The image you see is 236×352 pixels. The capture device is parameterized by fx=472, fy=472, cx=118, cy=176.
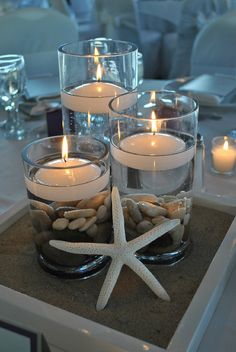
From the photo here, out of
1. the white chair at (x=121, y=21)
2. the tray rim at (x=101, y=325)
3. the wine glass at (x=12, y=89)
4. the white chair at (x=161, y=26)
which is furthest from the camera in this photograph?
the white chair at (x=161, y=26)

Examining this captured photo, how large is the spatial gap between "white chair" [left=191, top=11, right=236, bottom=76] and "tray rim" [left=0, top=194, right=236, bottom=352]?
123cm

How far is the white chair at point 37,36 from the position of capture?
5.54 feet

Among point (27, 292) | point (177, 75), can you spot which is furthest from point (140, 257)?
point (177, 75)

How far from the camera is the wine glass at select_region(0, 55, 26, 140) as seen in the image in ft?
Result: 3.43

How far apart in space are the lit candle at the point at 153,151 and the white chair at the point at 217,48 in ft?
3.62

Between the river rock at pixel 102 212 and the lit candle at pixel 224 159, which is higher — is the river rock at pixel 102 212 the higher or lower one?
the higher one

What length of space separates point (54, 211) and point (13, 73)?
604mm

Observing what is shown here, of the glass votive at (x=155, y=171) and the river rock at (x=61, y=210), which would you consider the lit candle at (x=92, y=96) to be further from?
the river rock at (x=61, y=210)

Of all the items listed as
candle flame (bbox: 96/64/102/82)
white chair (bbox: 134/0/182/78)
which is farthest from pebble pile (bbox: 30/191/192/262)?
white chair (bbox: 134/0/182/78)

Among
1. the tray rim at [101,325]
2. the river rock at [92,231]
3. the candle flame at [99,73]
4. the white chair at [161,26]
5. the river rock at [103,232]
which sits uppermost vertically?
the candle flame at [99,73]

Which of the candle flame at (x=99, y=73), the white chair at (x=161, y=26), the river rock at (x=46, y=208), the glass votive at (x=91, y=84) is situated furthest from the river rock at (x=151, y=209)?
the white chair at (x=161, y=26)

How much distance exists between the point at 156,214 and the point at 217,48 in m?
1.26

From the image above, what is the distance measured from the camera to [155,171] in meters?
0.56

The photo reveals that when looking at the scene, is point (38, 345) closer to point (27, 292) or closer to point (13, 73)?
point (27, 292)
